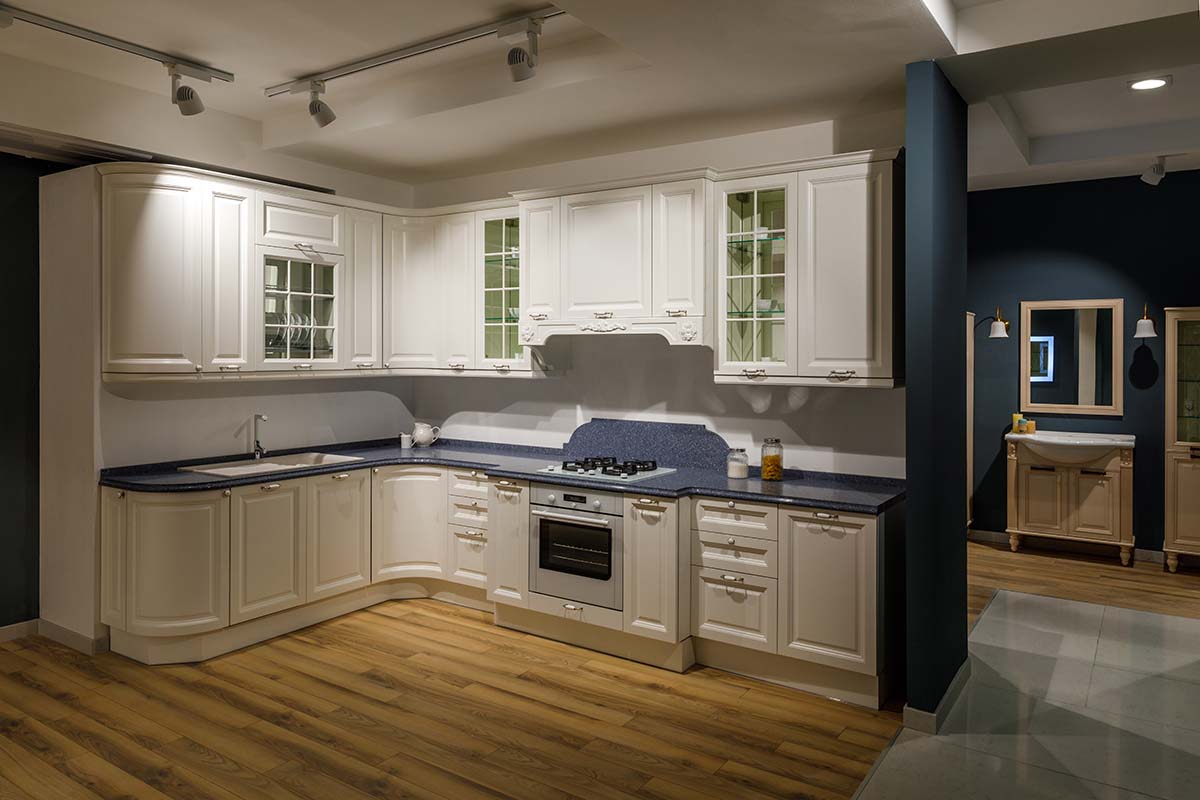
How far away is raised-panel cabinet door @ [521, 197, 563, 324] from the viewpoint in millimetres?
4516

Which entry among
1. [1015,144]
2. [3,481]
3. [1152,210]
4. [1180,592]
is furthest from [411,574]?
[1152,210]

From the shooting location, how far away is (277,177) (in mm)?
4828

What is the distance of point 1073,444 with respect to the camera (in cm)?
600

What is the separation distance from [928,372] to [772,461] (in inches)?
43.2

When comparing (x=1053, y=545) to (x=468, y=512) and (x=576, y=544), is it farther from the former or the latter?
(x=468, y=512)

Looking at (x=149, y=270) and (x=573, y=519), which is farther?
(x=573, y=519)

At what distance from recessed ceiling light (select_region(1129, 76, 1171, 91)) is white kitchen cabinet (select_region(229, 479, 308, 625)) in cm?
479

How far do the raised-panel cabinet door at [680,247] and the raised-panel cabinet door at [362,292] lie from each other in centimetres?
191

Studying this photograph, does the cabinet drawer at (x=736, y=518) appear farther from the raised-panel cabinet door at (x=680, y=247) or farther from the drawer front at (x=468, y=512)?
the drawer front at (x=468, y=512)

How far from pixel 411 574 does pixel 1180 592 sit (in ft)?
16.1

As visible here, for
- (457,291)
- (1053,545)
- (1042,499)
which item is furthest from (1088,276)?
(457,291)

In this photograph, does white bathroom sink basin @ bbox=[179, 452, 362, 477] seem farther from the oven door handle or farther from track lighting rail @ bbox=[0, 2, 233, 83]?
track lighting rail @ bbox=[0, 2, 233, 83]

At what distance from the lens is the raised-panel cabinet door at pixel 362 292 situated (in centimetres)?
492

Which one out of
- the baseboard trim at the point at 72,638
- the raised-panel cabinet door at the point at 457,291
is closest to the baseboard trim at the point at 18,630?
the baseboard trim at the point at 72,638
